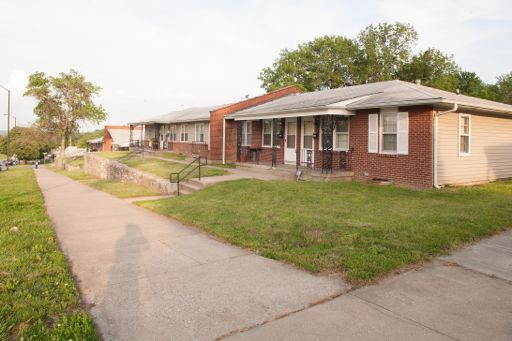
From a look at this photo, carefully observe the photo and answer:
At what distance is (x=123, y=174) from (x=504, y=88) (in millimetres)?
56669

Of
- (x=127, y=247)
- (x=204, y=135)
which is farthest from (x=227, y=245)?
(x=204, y=135)

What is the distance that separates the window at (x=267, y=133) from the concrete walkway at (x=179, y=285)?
12.6 meters

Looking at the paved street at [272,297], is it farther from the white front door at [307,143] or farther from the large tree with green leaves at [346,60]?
the large tree with green leaves at [346,60]

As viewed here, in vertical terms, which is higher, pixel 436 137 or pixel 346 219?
pixel 436 137

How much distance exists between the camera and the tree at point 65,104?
42.3 metres

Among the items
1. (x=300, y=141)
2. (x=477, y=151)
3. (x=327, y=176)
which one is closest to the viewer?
(x=327, y=176)

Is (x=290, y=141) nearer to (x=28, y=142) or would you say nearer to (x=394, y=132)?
(x=394, y=132)

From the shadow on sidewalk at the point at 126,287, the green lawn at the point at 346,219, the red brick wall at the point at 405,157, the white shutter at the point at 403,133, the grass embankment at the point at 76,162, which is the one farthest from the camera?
the grass embankment at the point at 76,162

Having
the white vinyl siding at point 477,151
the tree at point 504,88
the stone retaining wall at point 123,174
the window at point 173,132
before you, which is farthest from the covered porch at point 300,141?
the tree at point 504,88

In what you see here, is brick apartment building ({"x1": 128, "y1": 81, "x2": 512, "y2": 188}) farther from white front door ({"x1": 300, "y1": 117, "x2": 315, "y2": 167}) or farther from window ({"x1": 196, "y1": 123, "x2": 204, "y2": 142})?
window ({"x1": 196, "y1": 123, "x2": 204, "y2": 142})

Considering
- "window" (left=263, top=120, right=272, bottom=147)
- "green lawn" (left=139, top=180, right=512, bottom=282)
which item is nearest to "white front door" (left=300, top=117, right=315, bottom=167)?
"window" (left=263, top=120, right=272, bottom=147)

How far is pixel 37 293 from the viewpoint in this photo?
14.5ft

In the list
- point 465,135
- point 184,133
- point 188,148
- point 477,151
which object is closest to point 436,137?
point 465,135

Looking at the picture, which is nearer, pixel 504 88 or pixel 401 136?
pixel 401 136
